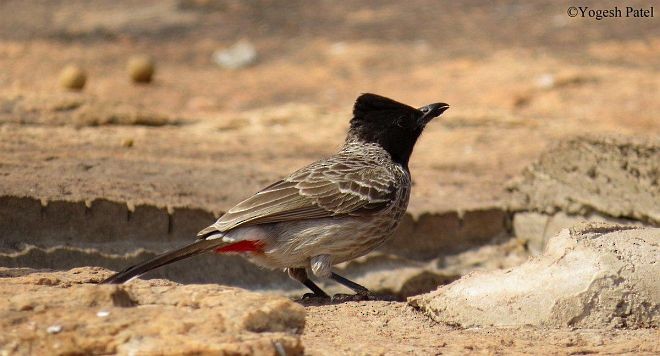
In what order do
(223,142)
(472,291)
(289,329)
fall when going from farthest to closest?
(223,142), (472,291), (289,329)

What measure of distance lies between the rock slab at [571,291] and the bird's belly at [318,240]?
96 centimetres

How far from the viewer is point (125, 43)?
15023 mm

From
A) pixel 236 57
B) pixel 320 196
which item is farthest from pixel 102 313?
pixel 236 57

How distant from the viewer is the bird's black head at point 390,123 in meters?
6.66

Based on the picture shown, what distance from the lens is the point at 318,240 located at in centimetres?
584

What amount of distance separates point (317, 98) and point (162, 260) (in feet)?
26.6

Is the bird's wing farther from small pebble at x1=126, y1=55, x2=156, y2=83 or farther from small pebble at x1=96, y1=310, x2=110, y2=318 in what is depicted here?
small pebble at x1=126, y1=55, x2=156, y2=83

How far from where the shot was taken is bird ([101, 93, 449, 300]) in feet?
18.8

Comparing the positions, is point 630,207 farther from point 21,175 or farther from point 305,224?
point 21,175

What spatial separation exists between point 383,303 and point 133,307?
75.0 inches

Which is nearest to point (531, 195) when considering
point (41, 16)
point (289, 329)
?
point (289, 329)

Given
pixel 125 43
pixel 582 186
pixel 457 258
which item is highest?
pixel 125 43

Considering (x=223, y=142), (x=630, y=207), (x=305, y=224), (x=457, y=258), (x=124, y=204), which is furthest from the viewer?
(x=223, y=142)

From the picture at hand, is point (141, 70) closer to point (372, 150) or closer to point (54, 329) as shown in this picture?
point (372, 150)
